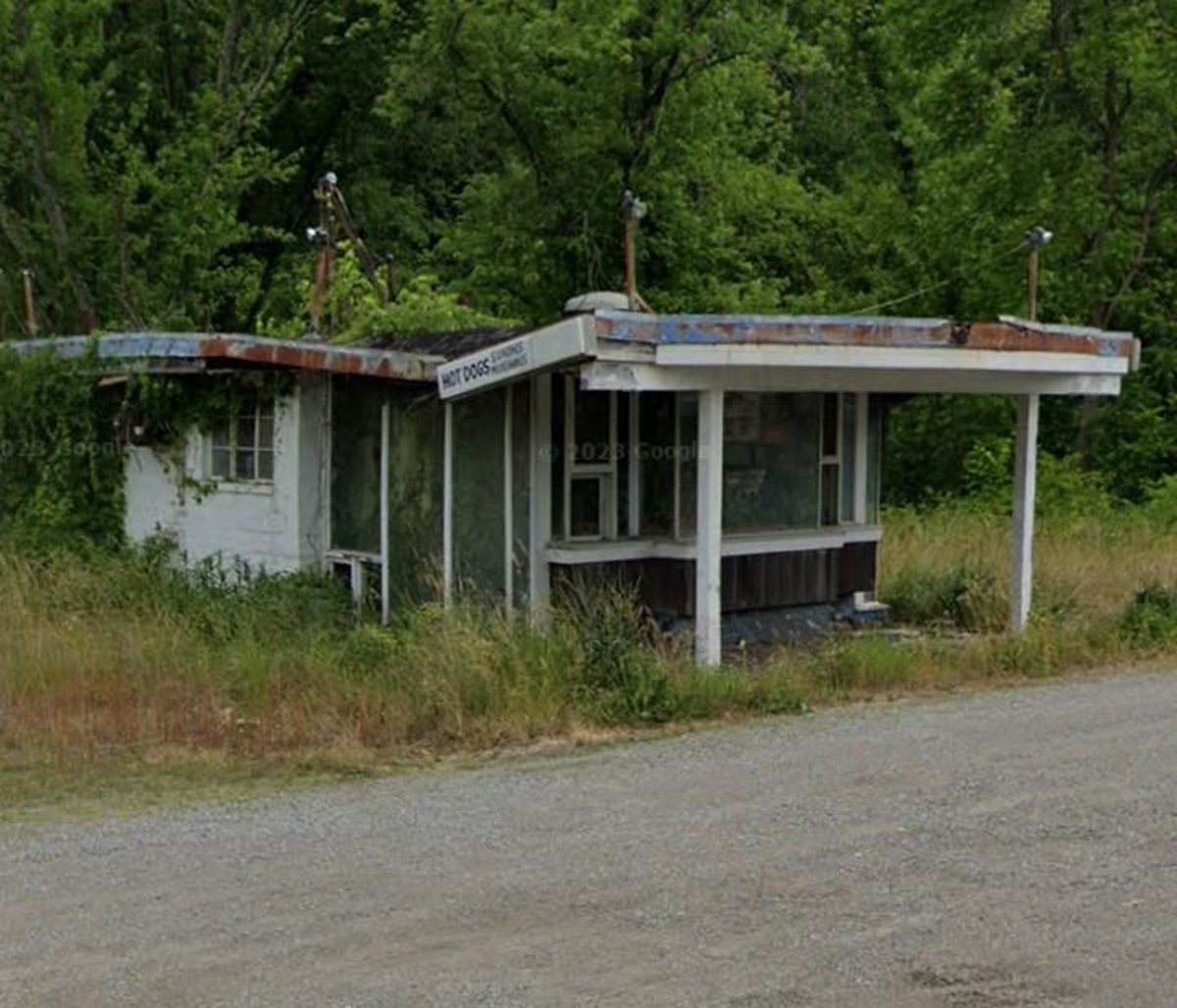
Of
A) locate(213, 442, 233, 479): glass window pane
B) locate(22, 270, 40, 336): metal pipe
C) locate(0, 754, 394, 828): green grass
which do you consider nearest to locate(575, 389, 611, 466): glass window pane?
locate(213, 442, 233, 479): glass window pane

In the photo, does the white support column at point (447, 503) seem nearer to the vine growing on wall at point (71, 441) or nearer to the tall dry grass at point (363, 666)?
the tall dry grass at point (363, 666)

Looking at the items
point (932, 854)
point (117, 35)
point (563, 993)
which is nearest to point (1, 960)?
point (563, 993)

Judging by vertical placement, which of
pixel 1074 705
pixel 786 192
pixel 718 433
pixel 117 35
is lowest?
pixel 1074 705

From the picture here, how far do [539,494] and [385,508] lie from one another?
1.52m

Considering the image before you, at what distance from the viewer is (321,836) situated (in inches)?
297

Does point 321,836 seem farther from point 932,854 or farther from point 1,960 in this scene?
point 932,854

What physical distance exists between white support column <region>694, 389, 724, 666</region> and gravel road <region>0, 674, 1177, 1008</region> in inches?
93.6

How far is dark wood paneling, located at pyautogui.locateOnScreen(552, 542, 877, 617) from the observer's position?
1305 cm

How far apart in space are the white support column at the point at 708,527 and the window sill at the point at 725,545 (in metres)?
1.03

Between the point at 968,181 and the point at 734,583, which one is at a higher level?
the point at 968,181

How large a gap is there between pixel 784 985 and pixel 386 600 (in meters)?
8.44

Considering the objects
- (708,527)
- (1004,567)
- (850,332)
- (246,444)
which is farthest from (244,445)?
(1004,567)

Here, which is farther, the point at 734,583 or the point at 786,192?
the point at 786,192

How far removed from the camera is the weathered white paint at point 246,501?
46.5 feet
